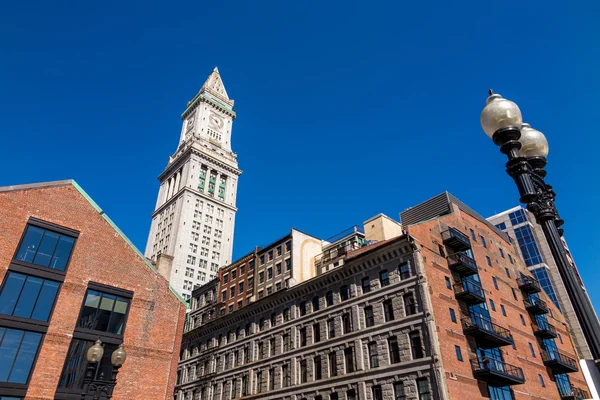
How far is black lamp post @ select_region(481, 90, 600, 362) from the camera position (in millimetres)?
8695

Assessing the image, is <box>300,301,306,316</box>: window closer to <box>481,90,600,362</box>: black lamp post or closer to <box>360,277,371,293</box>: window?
<box>360,277,371,293</box>: window

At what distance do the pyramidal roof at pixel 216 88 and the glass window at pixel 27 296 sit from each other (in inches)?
4868

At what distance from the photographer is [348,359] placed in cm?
3731

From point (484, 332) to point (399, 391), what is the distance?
29.1 feet

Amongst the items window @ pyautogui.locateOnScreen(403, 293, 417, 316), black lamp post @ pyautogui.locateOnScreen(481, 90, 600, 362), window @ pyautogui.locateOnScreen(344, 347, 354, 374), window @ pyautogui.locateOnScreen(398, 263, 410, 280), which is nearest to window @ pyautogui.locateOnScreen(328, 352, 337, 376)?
window @ pyautogui.locateOnScreen(344, 347, 354, 374)

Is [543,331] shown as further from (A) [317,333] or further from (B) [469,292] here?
(A) [317,333]

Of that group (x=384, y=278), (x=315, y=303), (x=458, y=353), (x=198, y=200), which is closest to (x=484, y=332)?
(x=458, y=353)

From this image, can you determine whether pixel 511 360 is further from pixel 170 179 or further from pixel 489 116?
pixel 170 179

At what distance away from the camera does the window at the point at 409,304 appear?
34309mm

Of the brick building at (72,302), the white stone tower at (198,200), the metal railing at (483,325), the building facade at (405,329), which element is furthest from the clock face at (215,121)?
the metal railing at (483,325)

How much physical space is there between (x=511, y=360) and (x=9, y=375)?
128 ft

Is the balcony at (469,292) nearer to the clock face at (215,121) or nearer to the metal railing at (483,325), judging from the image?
the metal railing at (483,325)

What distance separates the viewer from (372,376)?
34.4 meters

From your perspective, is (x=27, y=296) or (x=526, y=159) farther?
(x=27, y=296)
